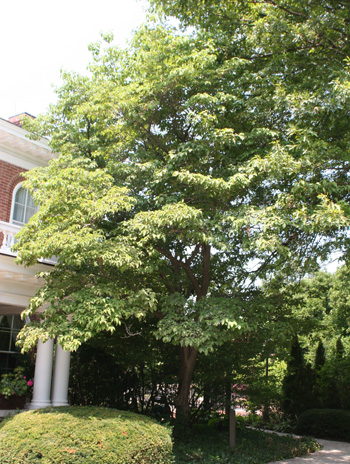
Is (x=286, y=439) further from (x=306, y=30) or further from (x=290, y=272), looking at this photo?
(x=306, y=30)

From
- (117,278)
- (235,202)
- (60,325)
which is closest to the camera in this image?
(60,325)

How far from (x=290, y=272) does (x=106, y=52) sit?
8159 millimetres

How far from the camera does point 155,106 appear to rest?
10.8m

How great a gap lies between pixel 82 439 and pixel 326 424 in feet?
41.3

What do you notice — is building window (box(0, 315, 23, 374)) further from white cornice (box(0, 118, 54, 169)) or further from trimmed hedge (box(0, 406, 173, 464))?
trimmed hedge (box(0, 406, 173, 464))

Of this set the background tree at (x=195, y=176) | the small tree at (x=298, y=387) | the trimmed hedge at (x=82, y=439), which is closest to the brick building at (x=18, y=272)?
the background tree at (x=195, y=176)

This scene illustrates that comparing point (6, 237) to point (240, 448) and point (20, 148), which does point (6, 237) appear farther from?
point (240, 448)

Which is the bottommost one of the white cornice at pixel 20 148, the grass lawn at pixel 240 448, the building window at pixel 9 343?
the grass lawn at pixel 240 448

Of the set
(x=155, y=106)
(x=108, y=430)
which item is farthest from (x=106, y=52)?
(x=108, y=430)

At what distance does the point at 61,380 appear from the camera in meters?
11.9

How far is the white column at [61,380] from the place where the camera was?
38.4 feet

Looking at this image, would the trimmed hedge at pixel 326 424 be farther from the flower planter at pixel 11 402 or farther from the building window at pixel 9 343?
the building window at pixel 9 343

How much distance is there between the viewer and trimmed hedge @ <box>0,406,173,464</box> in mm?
7371

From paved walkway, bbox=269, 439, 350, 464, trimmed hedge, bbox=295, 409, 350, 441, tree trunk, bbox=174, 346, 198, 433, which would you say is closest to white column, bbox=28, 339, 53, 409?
A: tree trunk, bbox=174, 346, 198, 433
